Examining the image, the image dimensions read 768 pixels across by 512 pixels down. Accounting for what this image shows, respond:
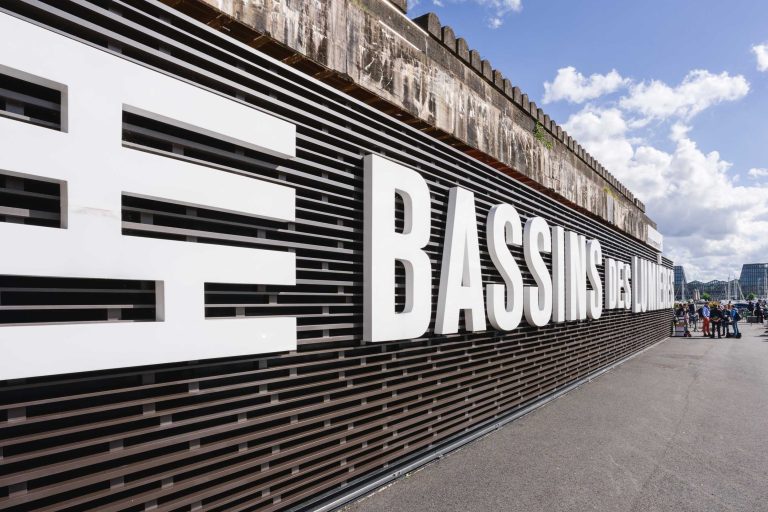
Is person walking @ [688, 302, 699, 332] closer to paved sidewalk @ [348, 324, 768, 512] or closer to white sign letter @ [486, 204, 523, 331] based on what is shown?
paved sidewalk @ [348, 324, 768, 512]

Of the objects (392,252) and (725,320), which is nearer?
(392,252)

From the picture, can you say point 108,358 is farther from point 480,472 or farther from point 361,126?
point 480,472

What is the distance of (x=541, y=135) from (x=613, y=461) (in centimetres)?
556

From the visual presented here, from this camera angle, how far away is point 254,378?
3.41 meters

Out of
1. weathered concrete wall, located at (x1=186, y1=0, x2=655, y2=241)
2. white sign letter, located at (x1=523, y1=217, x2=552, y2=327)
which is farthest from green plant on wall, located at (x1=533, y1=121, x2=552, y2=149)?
white sign letter, located at (x1=523, y1=217, x2=552, y2=327)

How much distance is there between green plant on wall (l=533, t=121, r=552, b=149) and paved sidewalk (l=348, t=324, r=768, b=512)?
461 centimetres

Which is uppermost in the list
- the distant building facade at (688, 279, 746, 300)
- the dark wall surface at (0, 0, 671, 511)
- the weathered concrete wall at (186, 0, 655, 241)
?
the weathered concrete wall at (186, 0, 655, 241)

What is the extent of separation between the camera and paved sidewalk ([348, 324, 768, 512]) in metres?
4.11

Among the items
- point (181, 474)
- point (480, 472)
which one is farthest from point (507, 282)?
point (181, 474)

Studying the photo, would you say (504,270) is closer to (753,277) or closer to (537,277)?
(537,277)

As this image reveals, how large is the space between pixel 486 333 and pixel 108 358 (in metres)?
4.89

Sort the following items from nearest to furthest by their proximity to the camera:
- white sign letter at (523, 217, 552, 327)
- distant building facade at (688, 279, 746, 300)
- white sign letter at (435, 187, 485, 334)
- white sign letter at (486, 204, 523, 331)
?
1. white sign letter at (435, 187, 485, 334)
2. white sign letter at (486, 204, 523, 331)
3. white sign letter at (523, 217, 552, 327)
4. distant building facade at (688, 279, 746, 300)

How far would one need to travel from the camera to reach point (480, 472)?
474 centimetres

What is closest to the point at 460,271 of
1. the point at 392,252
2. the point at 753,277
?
the point at 392,252
